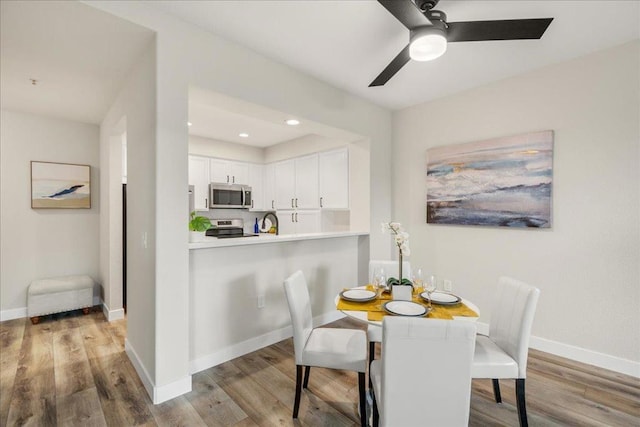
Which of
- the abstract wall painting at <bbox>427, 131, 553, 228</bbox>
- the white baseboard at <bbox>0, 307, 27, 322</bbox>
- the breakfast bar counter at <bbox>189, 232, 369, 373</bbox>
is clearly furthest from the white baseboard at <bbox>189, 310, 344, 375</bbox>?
the white baseboard at <bbox>0, 307, 27, 322</bbox>

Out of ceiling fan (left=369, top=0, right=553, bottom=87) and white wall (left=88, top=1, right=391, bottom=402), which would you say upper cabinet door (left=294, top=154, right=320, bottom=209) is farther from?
ceiling fan (left=369, top=0, right=553, bottom=87)

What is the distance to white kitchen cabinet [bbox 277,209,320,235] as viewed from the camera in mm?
4715

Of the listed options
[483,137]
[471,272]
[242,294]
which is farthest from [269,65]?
[471,272]

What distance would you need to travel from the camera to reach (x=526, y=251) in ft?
9.67

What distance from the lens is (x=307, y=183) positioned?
488 cm

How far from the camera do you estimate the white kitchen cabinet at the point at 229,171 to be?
5121 mm

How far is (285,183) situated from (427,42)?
3.81m

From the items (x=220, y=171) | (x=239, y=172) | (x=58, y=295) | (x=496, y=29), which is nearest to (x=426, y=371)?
(x=496, y=29)

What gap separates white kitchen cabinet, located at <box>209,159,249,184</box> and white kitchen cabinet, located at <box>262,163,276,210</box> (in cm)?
39

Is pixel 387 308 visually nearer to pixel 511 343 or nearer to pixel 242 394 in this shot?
pixel 511 343

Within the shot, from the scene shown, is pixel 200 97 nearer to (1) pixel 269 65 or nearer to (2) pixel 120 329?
(1) pixel 269 65

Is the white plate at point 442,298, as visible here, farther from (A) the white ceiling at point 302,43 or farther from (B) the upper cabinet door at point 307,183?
(B) the upper cabinet door at point 307,183

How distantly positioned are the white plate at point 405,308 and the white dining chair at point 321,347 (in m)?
0.31

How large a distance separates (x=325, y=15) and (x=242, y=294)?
233cm
